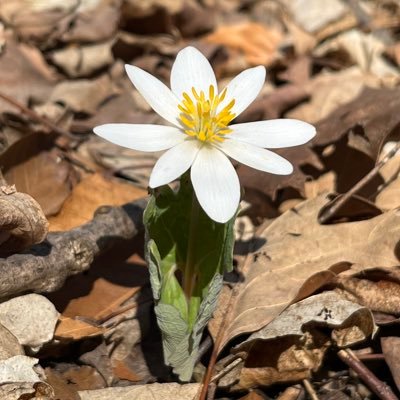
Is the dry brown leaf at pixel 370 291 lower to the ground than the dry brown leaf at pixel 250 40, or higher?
higher

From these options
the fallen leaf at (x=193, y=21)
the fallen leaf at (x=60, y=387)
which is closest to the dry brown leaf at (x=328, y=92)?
the fallen leaf at (x=193, y=21)

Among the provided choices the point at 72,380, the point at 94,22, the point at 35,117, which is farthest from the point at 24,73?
the point at 72,380

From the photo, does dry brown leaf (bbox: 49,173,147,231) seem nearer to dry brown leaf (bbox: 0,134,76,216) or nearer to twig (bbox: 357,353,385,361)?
dry brown leaf (bbox: 0,134,76,216)

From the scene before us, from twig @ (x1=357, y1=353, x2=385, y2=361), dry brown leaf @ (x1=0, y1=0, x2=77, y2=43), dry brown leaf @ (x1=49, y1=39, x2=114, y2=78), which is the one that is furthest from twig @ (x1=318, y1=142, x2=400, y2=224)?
dry brown leaf @ (x1=0, y1=0, x2=77, y2=43)

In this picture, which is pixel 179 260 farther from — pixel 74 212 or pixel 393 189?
pixel 393 189

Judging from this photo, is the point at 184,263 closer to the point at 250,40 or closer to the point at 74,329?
the point at 74,329

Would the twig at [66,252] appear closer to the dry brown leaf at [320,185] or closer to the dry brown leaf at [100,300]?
the dry brown leaf at [100,300]
